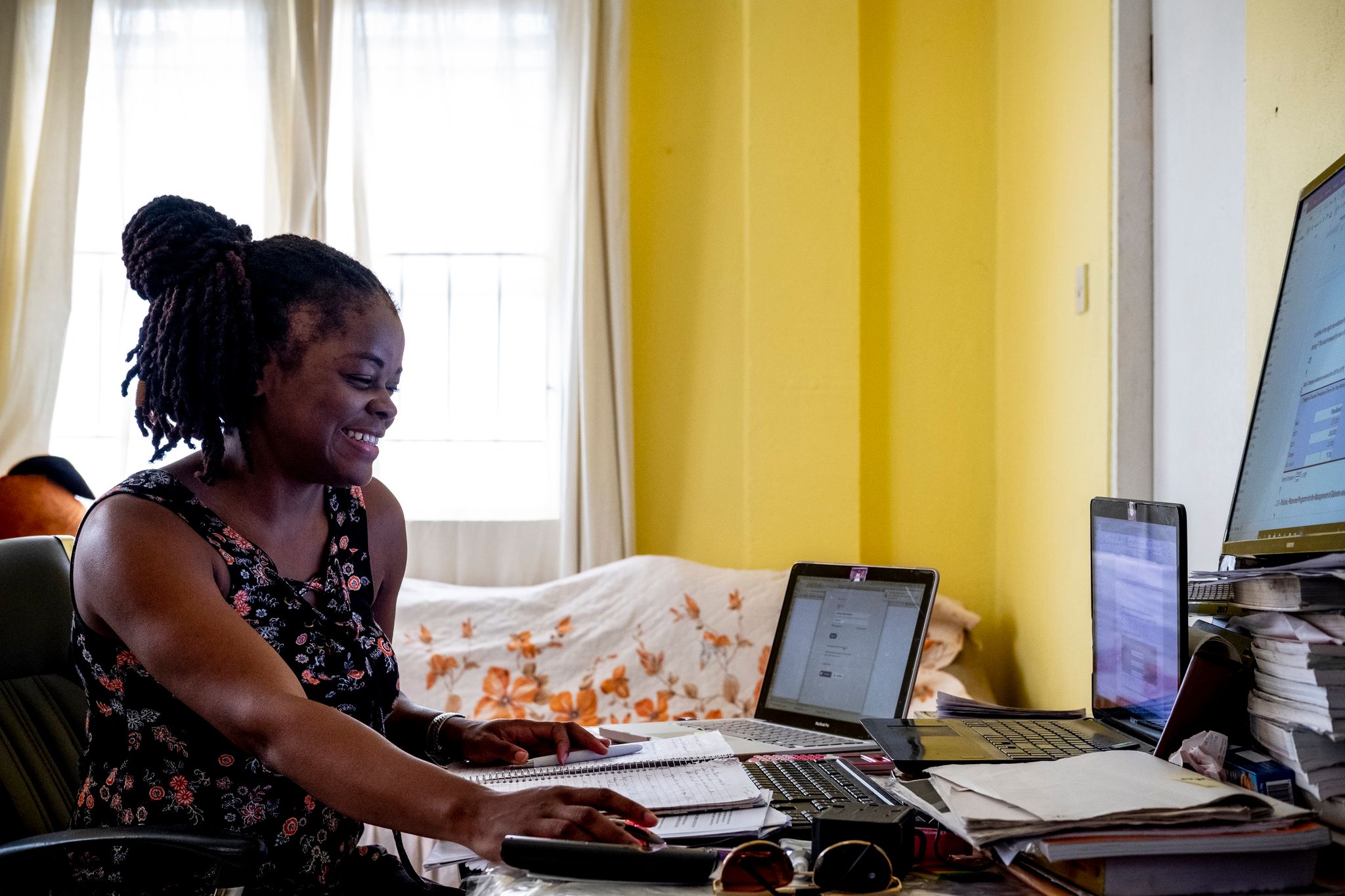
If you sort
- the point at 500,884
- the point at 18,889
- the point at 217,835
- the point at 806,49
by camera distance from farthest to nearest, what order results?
the point at 806,49
the point at 18,889
the point at 217,835
the point at 500,884

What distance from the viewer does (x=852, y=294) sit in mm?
2820

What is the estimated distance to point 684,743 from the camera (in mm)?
1336

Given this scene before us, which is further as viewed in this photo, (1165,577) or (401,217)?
(401,217)

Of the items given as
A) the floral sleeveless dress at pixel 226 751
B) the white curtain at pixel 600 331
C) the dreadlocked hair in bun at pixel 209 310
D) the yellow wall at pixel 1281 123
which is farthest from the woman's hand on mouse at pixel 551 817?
the white curtain at pixel 600 331

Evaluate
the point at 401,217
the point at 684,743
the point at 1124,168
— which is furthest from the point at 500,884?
the point at 401,217

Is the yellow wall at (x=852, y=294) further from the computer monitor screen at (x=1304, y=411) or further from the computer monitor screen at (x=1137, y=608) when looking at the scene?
the computer monitor screen at (x=1304, y=411)

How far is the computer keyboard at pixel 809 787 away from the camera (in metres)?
1.01

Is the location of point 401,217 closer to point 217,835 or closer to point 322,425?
point 322,425

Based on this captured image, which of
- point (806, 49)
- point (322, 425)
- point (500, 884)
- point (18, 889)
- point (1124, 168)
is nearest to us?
point (500, 884)

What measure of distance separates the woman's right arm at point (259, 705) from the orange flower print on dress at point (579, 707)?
1.38 meters

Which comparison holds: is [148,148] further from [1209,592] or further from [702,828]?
[1209,592]

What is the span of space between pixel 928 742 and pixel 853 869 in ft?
1.12

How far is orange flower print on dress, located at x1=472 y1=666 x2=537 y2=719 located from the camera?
247 cm

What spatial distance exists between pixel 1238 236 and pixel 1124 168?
443 mm
